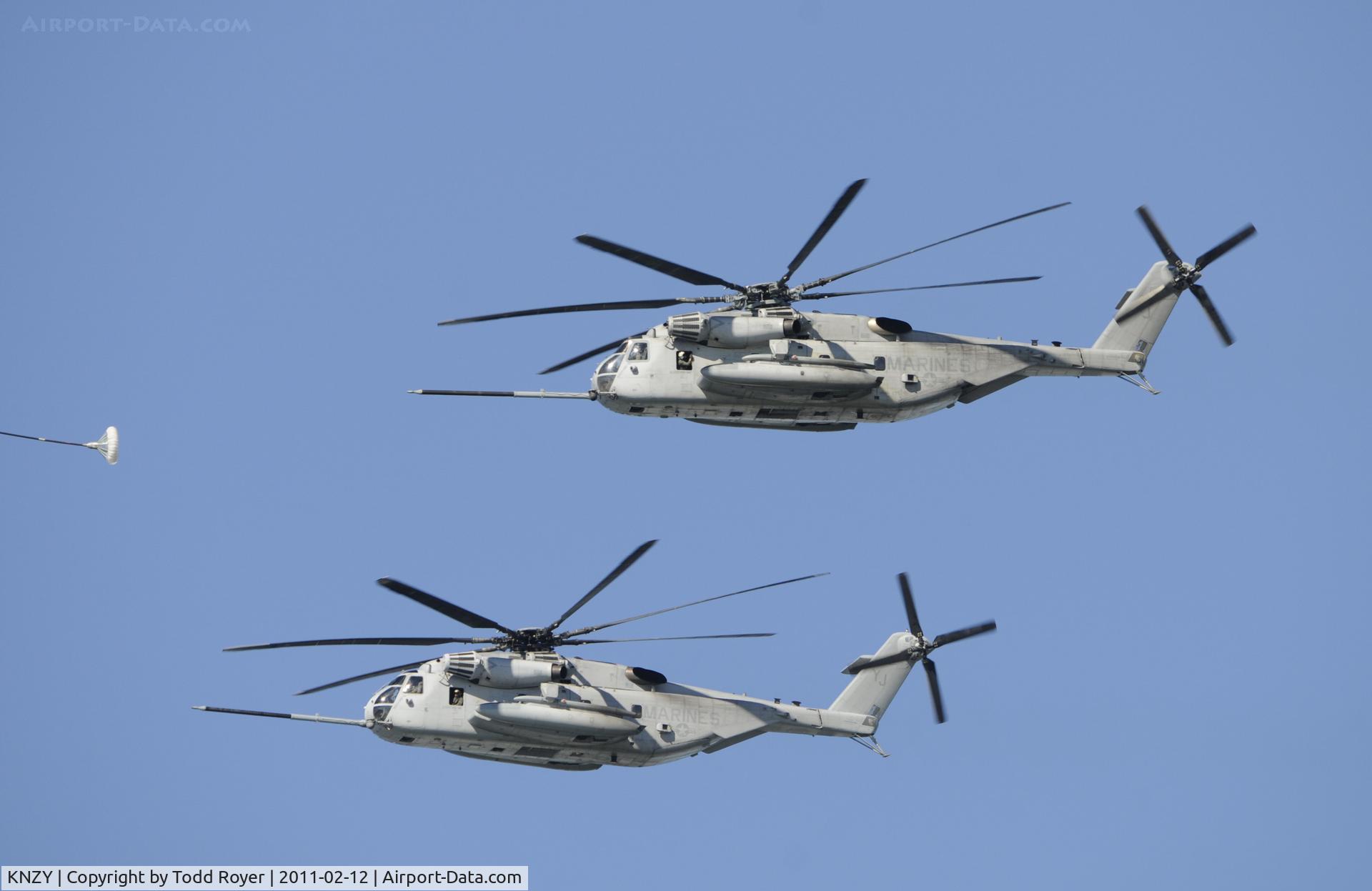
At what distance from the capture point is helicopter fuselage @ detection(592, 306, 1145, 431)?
51.1 meters

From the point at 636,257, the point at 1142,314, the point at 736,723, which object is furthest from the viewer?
the point at 1142,314

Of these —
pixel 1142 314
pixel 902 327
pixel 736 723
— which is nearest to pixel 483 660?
pixel 736 723

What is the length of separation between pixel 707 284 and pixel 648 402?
3.34 meters

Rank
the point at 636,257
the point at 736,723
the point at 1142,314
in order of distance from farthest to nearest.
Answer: the point at 1142,314
the point at 736,723
the point at 636,257

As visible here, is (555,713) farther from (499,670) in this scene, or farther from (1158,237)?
(1158,237)

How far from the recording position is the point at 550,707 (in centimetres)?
4972

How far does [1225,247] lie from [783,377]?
13.9 meters

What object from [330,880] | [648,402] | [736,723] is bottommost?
[330,880]

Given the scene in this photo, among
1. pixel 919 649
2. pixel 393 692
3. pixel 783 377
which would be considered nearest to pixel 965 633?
pixel 919 649

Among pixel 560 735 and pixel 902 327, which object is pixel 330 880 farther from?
pixel 902 327

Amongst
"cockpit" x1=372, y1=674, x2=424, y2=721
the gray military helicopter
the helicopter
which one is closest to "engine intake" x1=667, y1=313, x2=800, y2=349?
the gray military helicopter

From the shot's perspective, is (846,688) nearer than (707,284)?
No

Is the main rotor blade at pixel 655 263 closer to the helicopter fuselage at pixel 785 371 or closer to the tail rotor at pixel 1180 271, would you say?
the helicopter fuselage at pixel 785 371

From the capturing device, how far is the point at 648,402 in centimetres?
5125
